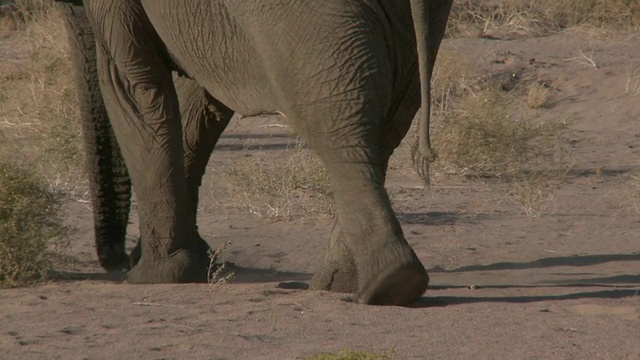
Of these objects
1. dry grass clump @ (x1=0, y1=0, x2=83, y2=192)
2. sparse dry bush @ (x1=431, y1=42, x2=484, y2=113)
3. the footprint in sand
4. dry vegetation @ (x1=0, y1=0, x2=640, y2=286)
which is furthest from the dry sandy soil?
sparse dry bush @ (x1=431, y1=42, x2=484, y2=113)

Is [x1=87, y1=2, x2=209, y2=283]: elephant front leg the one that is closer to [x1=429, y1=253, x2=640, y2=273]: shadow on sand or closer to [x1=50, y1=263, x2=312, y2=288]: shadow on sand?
[x1=50, y1=263, x2=312, y2=288]: shadow on sand

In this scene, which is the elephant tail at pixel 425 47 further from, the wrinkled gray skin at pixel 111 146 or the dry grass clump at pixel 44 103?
the dry grass clump at pixel 44 103

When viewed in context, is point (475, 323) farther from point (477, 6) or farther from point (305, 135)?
point (477, 6)

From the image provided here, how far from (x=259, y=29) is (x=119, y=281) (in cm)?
203

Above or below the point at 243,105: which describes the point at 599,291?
below

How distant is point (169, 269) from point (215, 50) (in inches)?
49.8

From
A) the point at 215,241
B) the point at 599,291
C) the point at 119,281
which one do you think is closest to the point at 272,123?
the point at 215,241

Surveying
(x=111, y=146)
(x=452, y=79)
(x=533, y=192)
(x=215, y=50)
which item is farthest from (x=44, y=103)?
(x=215, y=50)

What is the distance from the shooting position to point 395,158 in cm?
1097

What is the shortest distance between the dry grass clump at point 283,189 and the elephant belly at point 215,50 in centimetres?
283

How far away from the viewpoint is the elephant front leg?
Answer: 21.0 feet

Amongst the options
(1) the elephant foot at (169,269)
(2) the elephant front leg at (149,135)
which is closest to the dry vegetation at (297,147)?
(1) the elephant foot at (169,269)

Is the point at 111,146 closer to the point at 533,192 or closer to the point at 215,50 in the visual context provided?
the point at 215,50

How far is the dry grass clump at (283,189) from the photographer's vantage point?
353 inches
